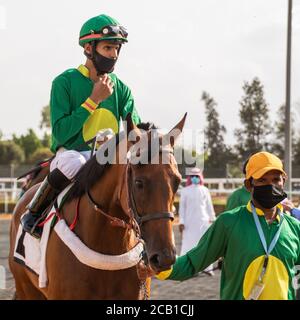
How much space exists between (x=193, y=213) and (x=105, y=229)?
7.04 meters

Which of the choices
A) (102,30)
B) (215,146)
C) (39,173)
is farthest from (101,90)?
(215,146)

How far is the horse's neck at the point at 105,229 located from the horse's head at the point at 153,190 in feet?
1.18

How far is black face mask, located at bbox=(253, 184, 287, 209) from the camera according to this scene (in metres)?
3.85

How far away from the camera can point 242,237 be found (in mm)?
3871

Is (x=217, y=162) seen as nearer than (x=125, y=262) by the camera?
No

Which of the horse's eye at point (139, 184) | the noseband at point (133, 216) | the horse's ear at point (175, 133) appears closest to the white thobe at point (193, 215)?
the noseband at point (133, 216)

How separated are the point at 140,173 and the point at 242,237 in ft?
2.37

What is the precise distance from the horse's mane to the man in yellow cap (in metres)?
0.87

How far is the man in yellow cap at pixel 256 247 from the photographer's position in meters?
3.83

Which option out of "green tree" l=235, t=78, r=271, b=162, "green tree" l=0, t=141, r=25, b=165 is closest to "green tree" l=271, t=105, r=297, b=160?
"green tree" l=235, t=78, r=271, b=162
